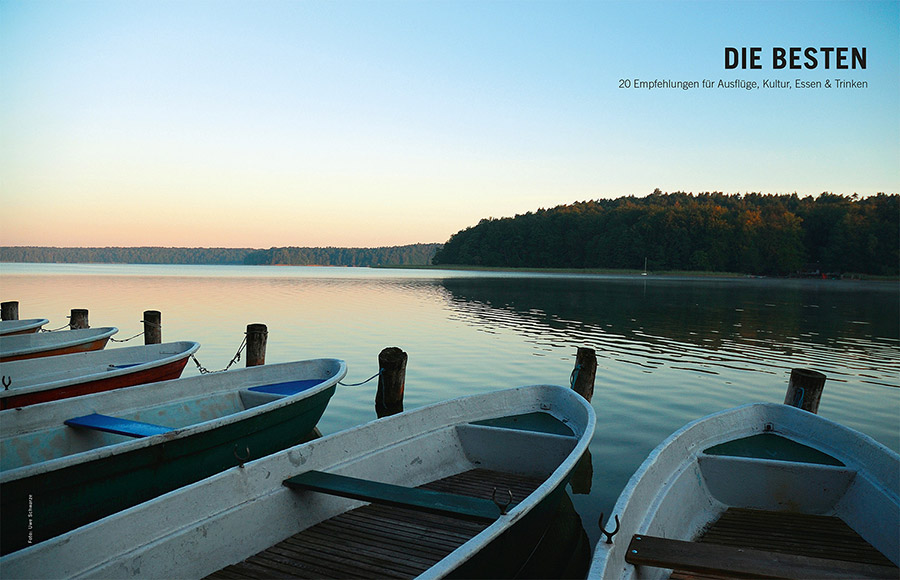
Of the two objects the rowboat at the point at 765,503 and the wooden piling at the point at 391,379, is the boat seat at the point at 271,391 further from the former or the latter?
the rowboat at the point at 765,503

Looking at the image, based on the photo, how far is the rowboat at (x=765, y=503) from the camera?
151 inches

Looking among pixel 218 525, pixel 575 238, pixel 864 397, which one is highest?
pixel 575 238

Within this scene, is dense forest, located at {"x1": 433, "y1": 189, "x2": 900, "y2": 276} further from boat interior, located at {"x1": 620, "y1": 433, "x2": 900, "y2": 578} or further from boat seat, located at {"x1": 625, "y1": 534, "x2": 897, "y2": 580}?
boat seat, located at {"x1": 625, "y1": 534, "x2": 897, "y2": 580}

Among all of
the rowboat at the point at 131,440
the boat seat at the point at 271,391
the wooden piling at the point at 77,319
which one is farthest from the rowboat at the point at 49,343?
the boat seat at the point at 271,391

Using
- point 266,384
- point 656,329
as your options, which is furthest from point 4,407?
point 656,329

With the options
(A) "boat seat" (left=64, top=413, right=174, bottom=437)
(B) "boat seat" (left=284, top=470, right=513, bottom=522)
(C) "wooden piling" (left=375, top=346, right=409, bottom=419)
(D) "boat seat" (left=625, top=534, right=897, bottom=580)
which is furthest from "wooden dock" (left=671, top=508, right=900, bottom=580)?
(C) "wooden piling" (left=375, top=346, right=409, bottom=419)

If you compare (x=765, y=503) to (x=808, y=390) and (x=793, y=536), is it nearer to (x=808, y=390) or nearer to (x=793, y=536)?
(x=793, y=536)

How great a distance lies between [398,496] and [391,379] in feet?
18.9

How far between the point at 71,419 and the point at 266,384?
2926mm

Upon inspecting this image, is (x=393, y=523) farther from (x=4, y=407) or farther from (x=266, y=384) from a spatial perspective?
(x=4, y=407)

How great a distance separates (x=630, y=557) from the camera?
12.0ft

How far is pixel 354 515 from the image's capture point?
521 cm

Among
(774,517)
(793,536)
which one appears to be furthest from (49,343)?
(793,536)

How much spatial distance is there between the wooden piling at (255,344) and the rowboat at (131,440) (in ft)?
10.6
